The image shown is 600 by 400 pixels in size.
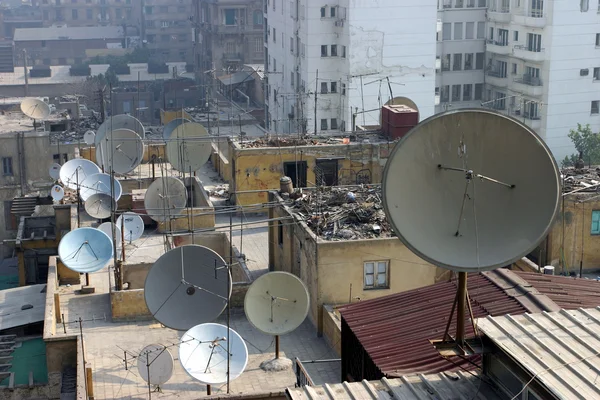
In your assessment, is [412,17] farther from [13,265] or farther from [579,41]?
[13,265]

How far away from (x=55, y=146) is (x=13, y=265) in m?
6.77

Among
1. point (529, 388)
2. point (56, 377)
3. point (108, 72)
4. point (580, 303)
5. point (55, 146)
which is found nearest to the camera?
point (529, 388)

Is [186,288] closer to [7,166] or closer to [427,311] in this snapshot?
[427,311]

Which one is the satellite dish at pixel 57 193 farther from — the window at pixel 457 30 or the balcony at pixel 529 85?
the window at pixel 457 30

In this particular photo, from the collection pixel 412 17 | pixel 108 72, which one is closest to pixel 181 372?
pixel 412 17

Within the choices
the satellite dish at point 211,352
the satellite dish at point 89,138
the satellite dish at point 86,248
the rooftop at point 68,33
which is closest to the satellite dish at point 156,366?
the satellite dish at point 211,352

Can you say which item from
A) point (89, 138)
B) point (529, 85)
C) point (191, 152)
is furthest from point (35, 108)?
point (529, 85)

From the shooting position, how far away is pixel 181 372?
857 inches

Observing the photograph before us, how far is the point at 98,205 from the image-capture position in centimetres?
3256

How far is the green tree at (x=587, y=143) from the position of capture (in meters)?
54.2

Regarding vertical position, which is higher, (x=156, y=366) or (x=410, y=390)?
(x=410, y=390)

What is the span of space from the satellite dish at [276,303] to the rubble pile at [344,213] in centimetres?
265

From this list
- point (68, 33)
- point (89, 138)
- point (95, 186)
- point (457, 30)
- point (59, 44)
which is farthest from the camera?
point (68, 33)

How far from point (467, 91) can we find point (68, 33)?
174 feet
